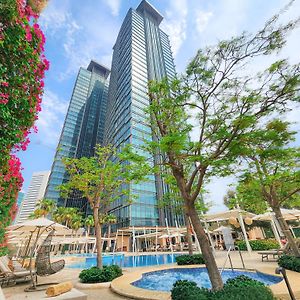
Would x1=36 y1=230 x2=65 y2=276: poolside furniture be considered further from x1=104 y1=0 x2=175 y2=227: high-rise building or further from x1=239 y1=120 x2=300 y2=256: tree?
x1=104 y1=0 x2=175 y2=227: high-rise building

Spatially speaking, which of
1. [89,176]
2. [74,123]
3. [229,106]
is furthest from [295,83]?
[74,123]

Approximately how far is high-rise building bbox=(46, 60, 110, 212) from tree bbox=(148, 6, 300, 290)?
7246cm

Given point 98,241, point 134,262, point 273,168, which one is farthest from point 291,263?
point 134,262

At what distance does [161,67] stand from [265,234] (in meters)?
59.4

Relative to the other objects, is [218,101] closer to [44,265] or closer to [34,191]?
[44,265]

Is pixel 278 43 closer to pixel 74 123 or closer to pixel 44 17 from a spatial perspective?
pixel 44 17

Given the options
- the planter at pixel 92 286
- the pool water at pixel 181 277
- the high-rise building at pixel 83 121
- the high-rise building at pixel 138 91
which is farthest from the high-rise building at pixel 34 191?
the planter at pixel 92 286

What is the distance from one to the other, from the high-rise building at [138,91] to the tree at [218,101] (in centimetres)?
2467

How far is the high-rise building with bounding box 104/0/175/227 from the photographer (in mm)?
41594

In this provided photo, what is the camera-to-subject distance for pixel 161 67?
68188mm

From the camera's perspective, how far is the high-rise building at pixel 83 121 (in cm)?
7251

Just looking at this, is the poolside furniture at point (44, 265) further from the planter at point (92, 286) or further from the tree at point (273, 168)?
the tree at point (273, 168)

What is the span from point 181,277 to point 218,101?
894 centimetres

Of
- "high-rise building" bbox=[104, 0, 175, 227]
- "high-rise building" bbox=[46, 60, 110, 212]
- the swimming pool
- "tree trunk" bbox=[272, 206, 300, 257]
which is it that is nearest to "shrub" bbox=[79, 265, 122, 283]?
"tree trunk" bbox=[272, 206, 300, 257]
